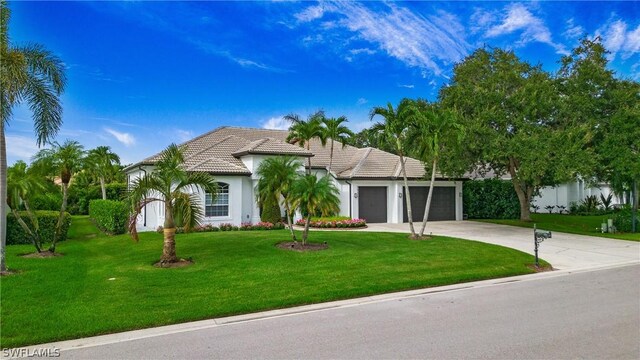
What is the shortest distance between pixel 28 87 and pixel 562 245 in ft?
62.2

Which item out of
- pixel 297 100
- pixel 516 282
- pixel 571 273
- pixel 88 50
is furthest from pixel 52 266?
pixel 297 100

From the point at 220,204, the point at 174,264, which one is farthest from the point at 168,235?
the point at 220,204

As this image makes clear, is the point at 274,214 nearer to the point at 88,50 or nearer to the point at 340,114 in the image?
the point at 340,114

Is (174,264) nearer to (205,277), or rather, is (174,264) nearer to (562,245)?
(205,277)

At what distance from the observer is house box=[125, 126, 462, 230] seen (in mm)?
20281

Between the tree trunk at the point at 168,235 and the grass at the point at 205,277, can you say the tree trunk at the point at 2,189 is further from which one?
the tree trunk at the point at 168,235

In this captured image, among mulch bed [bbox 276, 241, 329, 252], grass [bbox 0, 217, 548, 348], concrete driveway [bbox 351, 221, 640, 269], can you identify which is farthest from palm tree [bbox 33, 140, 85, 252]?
concrete driveway [bbox 351, 221, 640, 269]

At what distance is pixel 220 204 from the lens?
2019cm

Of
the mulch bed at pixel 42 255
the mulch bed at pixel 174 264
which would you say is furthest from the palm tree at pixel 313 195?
the mulch bed at pixel 42 255

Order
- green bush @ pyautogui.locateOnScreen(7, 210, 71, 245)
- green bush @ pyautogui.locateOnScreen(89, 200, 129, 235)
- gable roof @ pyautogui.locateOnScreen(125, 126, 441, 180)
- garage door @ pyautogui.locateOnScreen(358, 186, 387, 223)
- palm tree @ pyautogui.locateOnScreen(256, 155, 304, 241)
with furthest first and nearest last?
garage door @ pyautogui.locateOnScreen(358, 186, 387, 223) < gable roof @ pyautogui.locateOnScreen(125, 126, 441, 180) < green bush @ pyautogui.locateOnScreen(89, 200, 129, 235) < green bush @ pyautogui.locateOnScreen(7, 210, 71, 245) < palm tree @ pyautogui.locateOnScreen(256, 155, 304, 241)

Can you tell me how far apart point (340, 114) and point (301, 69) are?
351 centimetres

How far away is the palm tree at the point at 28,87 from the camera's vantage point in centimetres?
903

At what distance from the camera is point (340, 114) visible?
23.3 metres

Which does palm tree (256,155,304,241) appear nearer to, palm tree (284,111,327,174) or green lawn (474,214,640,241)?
palm tree (284,111,327,174)
